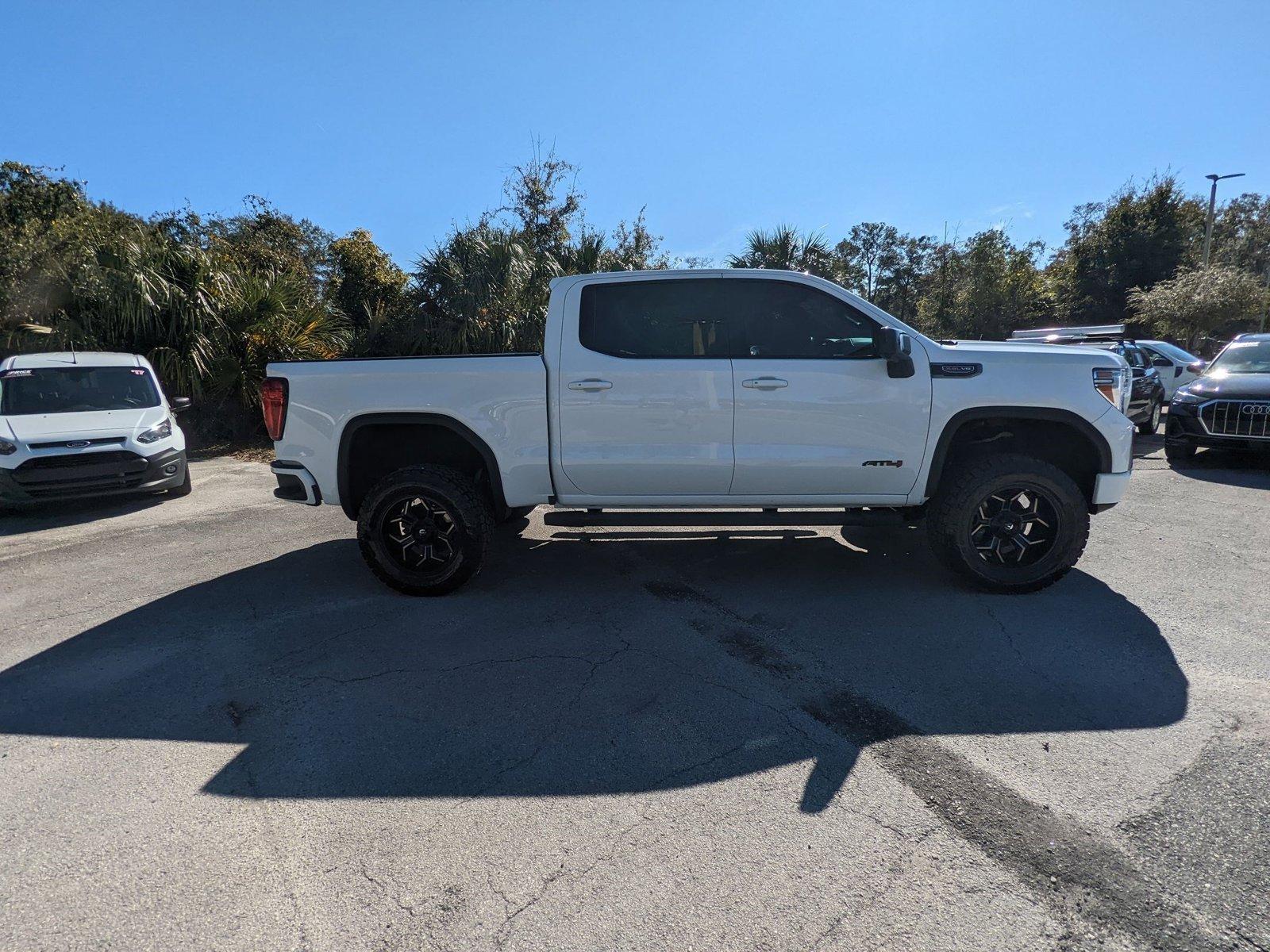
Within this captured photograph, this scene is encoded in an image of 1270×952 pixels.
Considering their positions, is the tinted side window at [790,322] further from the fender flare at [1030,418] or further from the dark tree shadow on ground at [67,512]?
the dark tree shadow on ground at [67,512]

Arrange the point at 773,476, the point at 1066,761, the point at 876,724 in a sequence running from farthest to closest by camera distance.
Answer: the point at 773,476 < the point at 876,724 < the point at 1066,761

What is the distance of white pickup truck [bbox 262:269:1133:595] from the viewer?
4.36 meters

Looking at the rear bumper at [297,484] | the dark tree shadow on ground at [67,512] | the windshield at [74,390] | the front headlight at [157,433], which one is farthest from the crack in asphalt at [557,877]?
the windshield at [74,390]

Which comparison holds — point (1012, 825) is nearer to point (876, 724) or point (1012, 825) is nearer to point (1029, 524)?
point (876, 724)

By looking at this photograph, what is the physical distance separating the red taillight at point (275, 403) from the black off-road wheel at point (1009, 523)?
13.9ft

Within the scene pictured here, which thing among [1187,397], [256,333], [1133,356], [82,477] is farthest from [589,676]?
[1133,356]

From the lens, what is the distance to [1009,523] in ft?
14.6

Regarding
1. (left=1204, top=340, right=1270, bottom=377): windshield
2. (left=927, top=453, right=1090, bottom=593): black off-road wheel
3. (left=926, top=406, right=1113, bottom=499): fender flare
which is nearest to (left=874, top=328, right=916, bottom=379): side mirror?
(left=926, top=406, right=1113, bottom=499): fender flare

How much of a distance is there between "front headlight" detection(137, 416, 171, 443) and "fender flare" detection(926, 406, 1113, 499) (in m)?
7.89

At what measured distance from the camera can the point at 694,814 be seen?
2.51m

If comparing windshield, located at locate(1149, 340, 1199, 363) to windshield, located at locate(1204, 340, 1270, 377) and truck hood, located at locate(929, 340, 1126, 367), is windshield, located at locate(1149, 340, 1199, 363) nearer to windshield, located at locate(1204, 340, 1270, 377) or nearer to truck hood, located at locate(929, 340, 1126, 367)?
windshield, located at locate(1204, 340, 1270, 377)

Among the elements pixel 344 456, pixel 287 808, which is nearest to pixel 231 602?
pixel 344 456

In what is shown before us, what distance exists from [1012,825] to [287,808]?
256 cm

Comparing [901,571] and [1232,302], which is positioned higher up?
[1232,302]
